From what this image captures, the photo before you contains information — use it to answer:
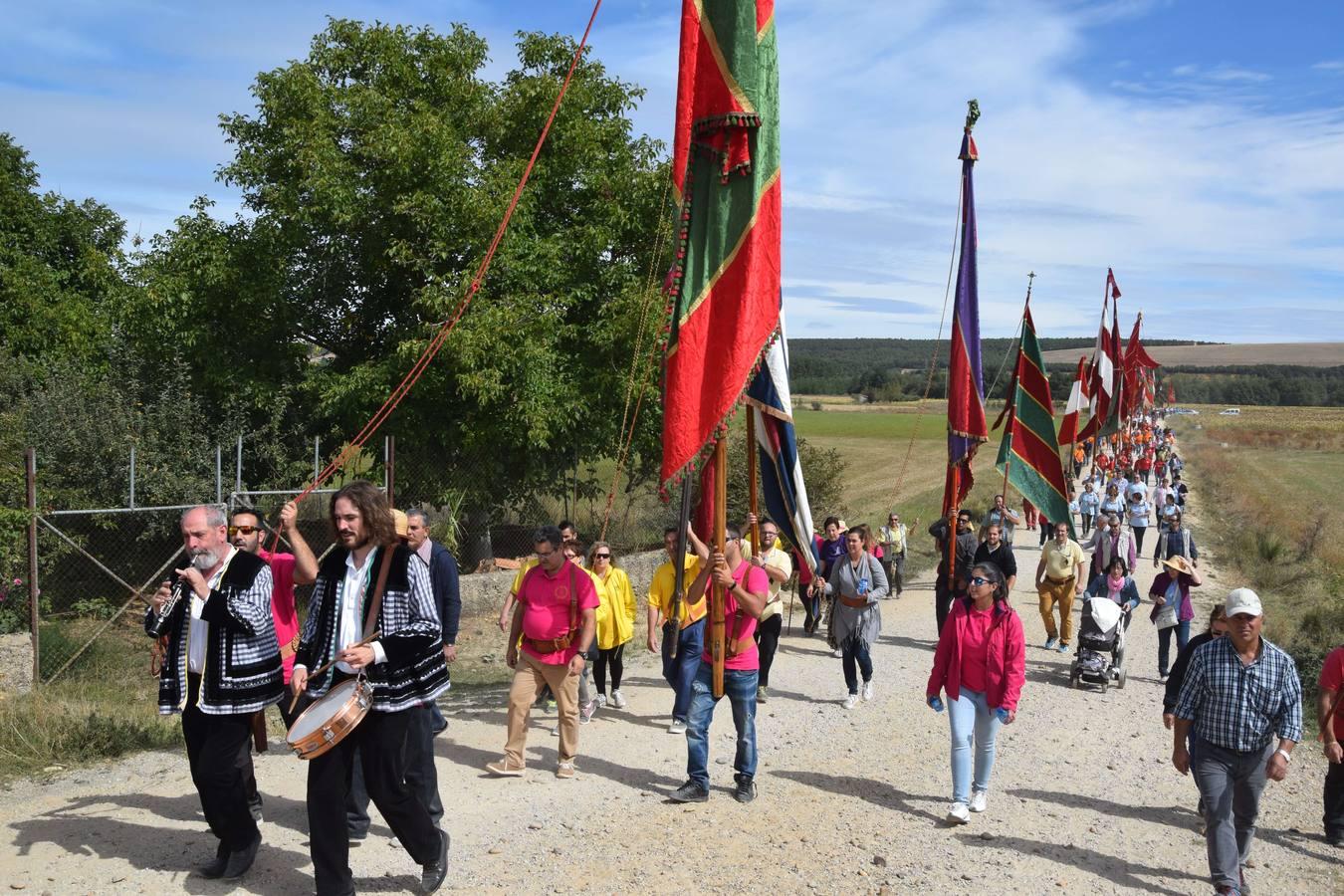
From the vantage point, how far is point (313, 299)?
1869 centimetres

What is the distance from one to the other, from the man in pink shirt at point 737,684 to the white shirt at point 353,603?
2426mm

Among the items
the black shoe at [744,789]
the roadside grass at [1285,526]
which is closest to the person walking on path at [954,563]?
the roadside grass at [1285,526]

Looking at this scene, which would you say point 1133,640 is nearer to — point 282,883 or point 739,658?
point 739,658

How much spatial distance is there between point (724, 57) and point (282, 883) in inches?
208

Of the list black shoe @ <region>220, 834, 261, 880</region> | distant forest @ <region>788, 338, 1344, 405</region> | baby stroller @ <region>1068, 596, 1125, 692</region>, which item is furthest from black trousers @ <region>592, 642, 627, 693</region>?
distant forest @ <region>788, 338, 1344, 405</region>

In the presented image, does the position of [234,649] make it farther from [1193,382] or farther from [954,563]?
[1193,382]

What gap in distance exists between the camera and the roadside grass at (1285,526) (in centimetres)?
1491

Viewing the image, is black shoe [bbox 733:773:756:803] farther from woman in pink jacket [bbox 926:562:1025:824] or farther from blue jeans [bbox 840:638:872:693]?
blue jeans [bbox 840:638:872:693]

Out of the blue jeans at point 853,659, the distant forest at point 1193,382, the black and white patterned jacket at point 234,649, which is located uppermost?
the distant forest at point 1193,382

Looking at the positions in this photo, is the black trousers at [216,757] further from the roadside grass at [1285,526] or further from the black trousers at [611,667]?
the roadside grass at [1285,526]

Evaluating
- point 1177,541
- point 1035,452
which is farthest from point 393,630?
point 1035,452

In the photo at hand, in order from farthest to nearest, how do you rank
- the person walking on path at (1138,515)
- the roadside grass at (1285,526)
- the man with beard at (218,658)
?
the person walking on path at (1138,515) → the roadside grass at (1285,526) → the man with beard at (218,658)

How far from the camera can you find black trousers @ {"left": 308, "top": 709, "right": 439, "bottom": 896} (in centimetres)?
542

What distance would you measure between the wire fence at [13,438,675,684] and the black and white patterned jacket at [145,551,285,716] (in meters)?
4.87
